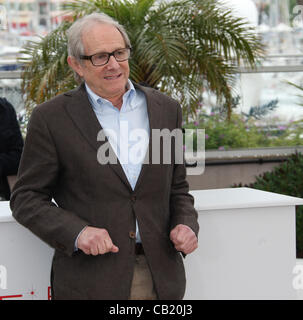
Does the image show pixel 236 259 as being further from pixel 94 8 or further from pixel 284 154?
pixel 284 154

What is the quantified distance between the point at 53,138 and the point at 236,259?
115cm

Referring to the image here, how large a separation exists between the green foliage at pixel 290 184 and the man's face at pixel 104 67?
3.00m

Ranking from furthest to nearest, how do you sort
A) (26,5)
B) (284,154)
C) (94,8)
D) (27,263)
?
(26,5)
(284,154)
(94,8)
(27,263)

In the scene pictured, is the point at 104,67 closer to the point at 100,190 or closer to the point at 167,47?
the point at 100,190

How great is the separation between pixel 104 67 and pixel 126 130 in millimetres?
257

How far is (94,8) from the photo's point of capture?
5172 mm

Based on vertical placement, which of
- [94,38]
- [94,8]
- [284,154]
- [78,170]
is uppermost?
[94,8]

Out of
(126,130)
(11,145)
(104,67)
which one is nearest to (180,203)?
(126,130)

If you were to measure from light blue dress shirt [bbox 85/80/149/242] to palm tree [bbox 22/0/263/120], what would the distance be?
2803 millimetres

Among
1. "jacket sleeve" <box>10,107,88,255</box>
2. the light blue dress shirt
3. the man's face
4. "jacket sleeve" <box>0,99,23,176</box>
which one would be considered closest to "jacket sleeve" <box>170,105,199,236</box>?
the light blue dress shirt

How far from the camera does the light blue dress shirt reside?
220cm

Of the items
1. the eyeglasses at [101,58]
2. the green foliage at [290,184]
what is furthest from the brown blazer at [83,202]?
the green foliage at [290,184]

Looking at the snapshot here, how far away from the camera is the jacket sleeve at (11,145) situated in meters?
3.56
